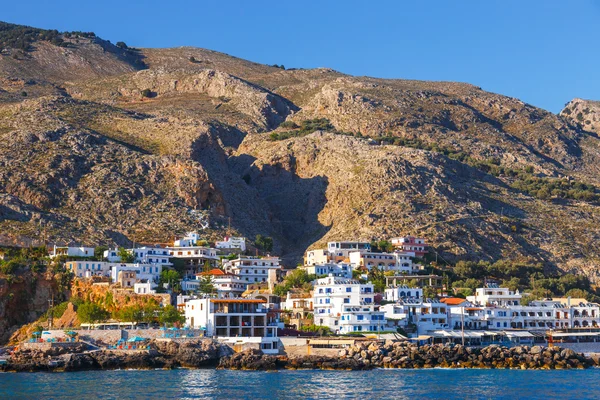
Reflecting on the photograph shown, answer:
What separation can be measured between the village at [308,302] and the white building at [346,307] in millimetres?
103

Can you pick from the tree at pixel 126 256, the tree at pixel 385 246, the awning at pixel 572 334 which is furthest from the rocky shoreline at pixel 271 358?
the tree at pixel 385 246

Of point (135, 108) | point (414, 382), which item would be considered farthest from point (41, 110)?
point (414, 382)

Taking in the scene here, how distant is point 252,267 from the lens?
120750 mm

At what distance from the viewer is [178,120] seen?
552 feet

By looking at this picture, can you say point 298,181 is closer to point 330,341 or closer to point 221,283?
point 221,283

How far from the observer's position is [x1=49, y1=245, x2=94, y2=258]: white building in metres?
112

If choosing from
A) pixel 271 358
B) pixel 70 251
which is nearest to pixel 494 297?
pixel 271 358

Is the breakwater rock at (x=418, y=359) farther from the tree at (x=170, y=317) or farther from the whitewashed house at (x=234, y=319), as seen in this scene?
the tree at (x=170, y=317)

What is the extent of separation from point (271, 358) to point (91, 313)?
66.4 feet

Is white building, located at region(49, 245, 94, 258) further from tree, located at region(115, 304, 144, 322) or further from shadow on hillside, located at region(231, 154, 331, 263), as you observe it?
shadow on hillside, located at region(231, 154, 331, 263)

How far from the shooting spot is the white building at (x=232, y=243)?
127488 mm

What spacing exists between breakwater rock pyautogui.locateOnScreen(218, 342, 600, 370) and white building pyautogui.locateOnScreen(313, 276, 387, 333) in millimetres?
7016

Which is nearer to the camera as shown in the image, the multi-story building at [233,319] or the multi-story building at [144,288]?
the multi-story building at [233,319]

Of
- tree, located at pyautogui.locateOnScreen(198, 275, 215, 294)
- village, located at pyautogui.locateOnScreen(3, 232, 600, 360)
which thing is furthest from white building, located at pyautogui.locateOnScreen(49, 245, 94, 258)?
tree, located at pyautogui.locateOnScreen(198, 275, 215, 294)
